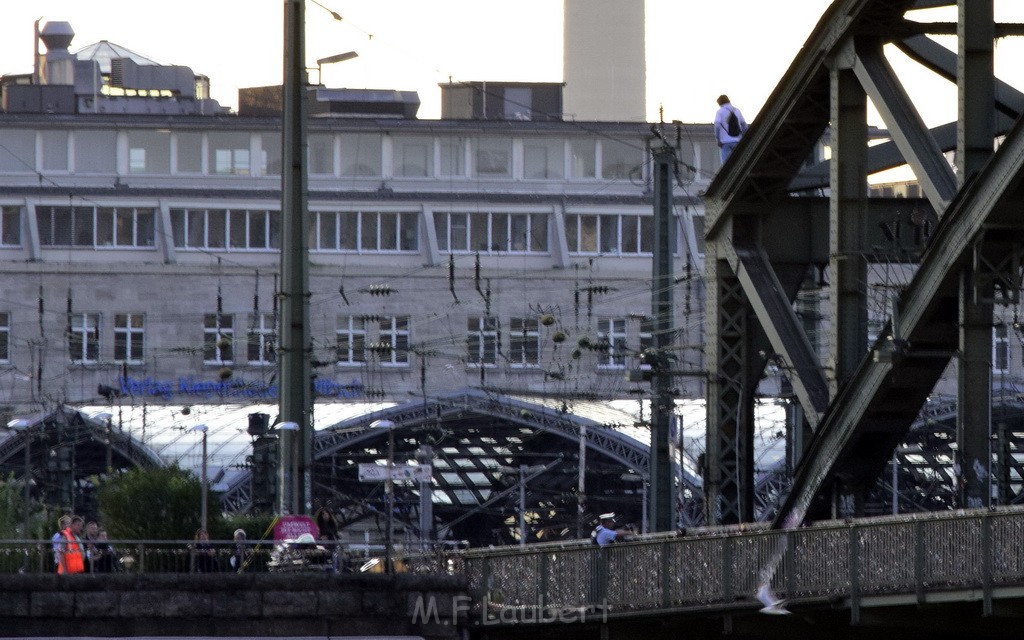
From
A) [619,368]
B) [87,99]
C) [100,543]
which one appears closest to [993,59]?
[100,543]

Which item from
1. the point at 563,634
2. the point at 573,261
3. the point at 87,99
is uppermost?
the point at 87,99

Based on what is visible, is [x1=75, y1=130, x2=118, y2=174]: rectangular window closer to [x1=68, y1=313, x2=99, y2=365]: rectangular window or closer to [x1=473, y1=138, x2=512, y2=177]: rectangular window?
[x1=68, y1=313, x2=99, y2=365]: rectangular window

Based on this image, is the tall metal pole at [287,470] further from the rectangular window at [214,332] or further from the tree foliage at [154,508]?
the rectangular window at [214,332]

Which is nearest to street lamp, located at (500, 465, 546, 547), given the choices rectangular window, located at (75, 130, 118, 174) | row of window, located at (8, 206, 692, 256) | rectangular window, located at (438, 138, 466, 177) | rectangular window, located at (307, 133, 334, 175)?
row of window, located at (8, 206, 692, 256)

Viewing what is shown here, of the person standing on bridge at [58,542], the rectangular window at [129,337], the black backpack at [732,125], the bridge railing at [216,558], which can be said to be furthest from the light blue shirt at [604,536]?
the rectangular window at [129,337]

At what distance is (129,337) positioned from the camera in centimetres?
7738

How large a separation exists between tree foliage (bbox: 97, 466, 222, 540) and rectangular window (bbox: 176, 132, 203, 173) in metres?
46.7

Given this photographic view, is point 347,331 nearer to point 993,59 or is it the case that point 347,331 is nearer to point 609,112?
point 993,59

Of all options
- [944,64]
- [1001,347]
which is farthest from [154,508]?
[1001,347]

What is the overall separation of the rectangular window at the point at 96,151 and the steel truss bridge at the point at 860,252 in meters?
59.1

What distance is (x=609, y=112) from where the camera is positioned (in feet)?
544

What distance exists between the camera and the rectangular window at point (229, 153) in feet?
264

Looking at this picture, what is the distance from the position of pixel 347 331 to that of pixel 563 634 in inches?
2090

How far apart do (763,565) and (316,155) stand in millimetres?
59992
